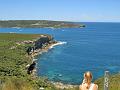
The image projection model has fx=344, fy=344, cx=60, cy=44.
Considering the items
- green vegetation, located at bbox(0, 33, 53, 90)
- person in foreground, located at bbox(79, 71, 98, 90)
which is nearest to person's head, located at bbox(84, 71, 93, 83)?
person in foreground, located at bbox(79, 71, 98, 90)

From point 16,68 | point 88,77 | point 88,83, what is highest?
point 88,77

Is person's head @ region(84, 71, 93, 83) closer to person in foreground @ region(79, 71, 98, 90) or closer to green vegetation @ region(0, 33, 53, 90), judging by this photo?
person in foreground @ region(79, 71, 98, 90)

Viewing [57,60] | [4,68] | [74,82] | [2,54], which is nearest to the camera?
[74,82]

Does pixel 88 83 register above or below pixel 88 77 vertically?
below

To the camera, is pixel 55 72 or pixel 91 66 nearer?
pixel 55 72

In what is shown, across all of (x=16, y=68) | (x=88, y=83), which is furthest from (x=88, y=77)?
(x=16, y=68)

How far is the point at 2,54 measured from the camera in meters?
79.7

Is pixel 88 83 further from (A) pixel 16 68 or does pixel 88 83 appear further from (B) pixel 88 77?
(A) pixel 16 68

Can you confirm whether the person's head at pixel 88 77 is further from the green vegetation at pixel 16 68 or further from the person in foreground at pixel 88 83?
the green vegetation at pixel 16 68

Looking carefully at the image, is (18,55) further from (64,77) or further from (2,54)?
(64,77)

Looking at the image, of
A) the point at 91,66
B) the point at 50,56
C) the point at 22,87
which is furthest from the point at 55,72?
the point at 22,87

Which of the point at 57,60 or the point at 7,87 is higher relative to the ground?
the point at 7,87

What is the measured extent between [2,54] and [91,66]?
21.2 m

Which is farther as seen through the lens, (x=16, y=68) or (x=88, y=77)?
(x=16, y=68)
